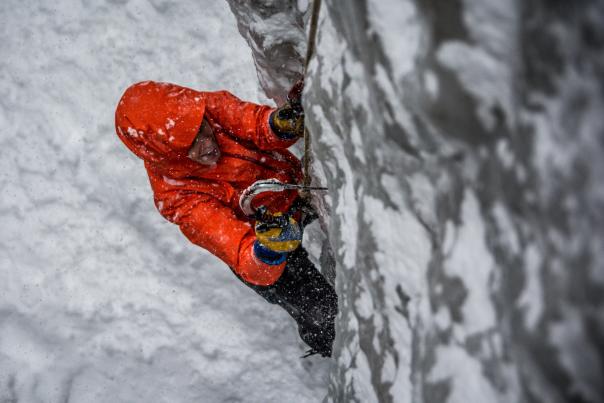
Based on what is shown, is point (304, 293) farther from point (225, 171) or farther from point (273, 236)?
point (225, 171)

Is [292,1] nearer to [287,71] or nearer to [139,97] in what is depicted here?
[287,71]

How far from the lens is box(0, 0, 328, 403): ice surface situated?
10.1ft

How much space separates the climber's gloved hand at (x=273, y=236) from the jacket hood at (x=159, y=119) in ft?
1.65

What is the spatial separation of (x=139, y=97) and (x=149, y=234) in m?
1.68

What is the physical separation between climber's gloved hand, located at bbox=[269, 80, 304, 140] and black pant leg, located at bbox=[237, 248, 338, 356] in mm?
750

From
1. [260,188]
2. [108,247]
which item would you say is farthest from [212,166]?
[108,247]

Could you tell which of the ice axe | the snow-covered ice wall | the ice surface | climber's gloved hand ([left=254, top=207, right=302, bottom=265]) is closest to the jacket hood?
the ice axe

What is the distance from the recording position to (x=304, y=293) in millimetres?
2607

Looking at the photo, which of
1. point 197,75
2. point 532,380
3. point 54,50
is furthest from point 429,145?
point 54,50

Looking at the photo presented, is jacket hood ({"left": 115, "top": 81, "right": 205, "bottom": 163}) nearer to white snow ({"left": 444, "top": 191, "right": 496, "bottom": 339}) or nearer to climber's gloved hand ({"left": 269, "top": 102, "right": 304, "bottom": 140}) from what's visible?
climber's gloved hand ({"left": 269, "top": 102, "right": 304, "bottom": 140})

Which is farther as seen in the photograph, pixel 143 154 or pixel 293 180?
pixel 293 180

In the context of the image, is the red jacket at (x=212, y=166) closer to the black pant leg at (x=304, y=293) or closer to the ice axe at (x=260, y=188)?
the ice axe at (x=260, y=188)

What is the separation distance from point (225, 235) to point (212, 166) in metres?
0.40

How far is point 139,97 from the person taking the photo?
2053mm
